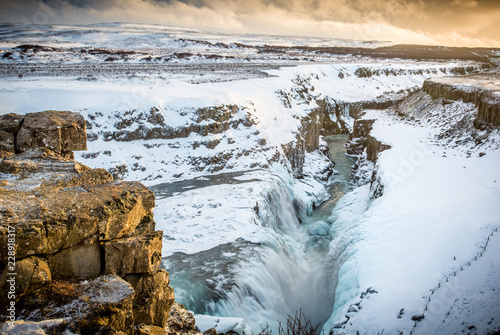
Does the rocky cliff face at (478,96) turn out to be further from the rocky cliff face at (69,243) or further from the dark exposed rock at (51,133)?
the dark exposed rock at (51,133)

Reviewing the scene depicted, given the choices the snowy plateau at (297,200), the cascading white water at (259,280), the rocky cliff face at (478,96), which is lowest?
the cascading white water at (259,280)

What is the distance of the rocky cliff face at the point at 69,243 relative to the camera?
4.40 metres

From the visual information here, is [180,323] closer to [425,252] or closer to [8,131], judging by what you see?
[8,131]

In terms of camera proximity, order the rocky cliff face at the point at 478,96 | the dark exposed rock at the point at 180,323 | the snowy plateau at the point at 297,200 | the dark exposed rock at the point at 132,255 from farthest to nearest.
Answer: the rocky cliff face at the point at 478,96 → the snowy plateau at the point at 297,200 → the dark exposed rock at the point at 180,323 → the dark exposed rock at the point at 132,255

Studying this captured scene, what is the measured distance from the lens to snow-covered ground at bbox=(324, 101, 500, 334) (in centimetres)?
830

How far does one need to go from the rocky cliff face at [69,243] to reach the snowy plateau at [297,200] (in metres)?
4.33

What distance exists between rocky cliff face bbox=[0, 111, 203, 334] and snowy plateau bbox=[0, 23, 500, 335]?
4.33 meters

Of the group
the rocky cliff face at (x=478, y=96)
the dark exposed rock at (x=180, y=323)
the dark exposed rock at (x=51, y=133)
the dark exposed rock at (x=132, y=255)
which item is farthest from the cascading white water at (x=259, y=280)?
the rocky cliff face at (x=478, y=96)

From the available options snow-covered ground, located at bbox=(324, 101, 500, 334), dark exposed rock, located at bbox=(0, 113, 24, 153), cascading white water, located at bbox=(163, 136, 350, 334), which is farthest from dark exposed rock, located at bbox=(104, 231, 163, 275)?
cascading white water, located at bbox=(163, 136, 350, 334)

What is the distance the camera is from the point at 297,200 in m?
22.8

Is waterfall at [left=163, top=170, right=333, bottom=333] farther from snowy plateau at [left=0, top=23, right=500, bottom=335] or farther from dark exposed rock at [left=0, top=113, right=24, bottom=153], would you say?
dark exposed rock at [left=0, top=113, right=24, bottom=153]

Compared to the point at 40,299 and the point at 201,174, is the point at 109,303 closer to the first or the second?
the point at 40,299

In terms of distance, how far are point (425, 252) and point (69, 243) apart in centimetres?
1030

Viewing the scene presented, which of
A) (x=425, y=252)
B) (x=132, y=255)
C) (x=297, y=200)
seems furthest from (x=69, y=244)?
(x=297, y=200)
